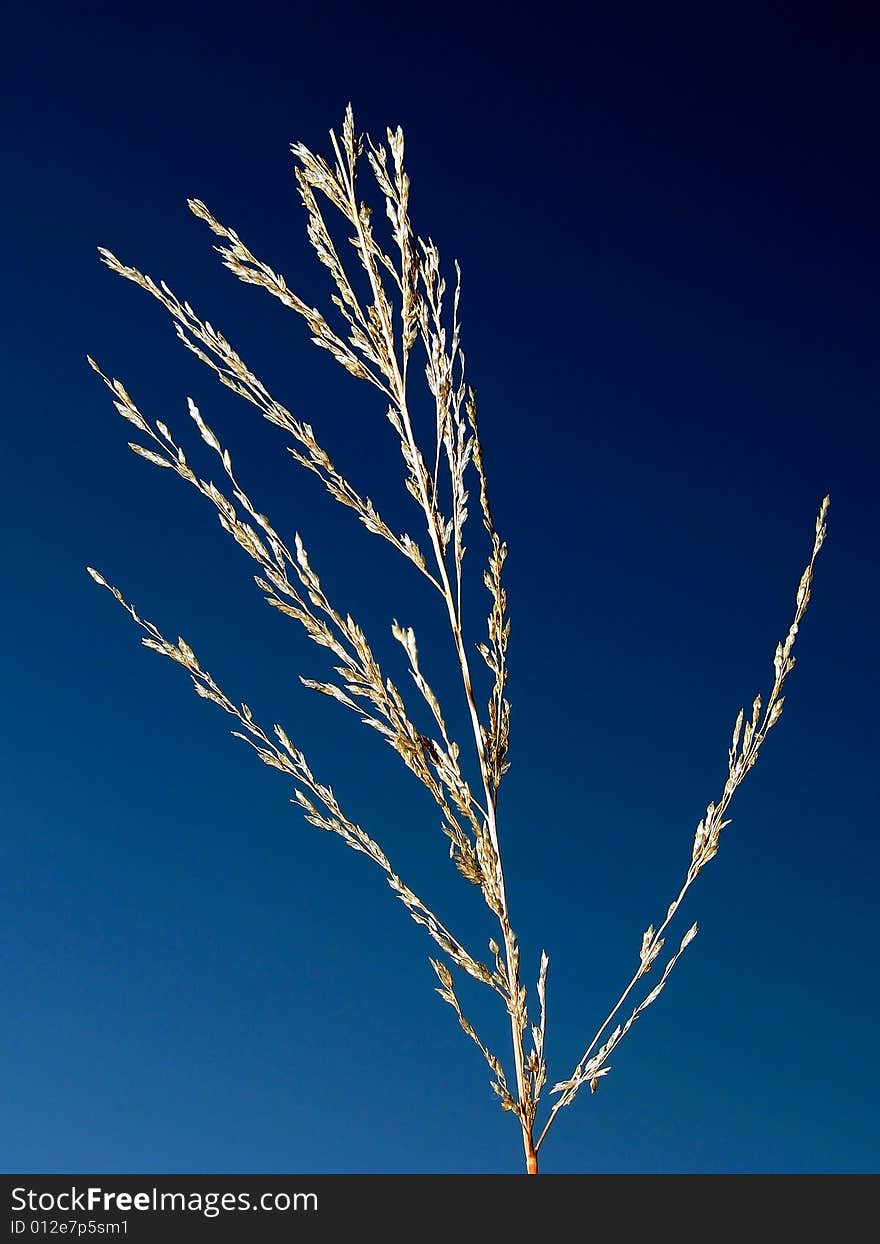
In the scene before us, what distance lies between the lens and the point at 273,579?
217 cm

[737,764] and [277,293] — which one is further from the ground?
[277,293]

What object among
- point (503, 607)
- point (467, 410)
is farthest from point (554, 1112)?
point (467, 410)

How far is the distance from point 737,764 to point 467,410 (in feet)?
3.42

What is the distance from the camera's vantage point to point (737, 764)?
2.15 m

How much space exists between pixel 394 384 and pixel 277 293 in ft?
1.31

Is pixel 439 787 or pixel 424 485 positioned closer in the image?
pixel 439 787
